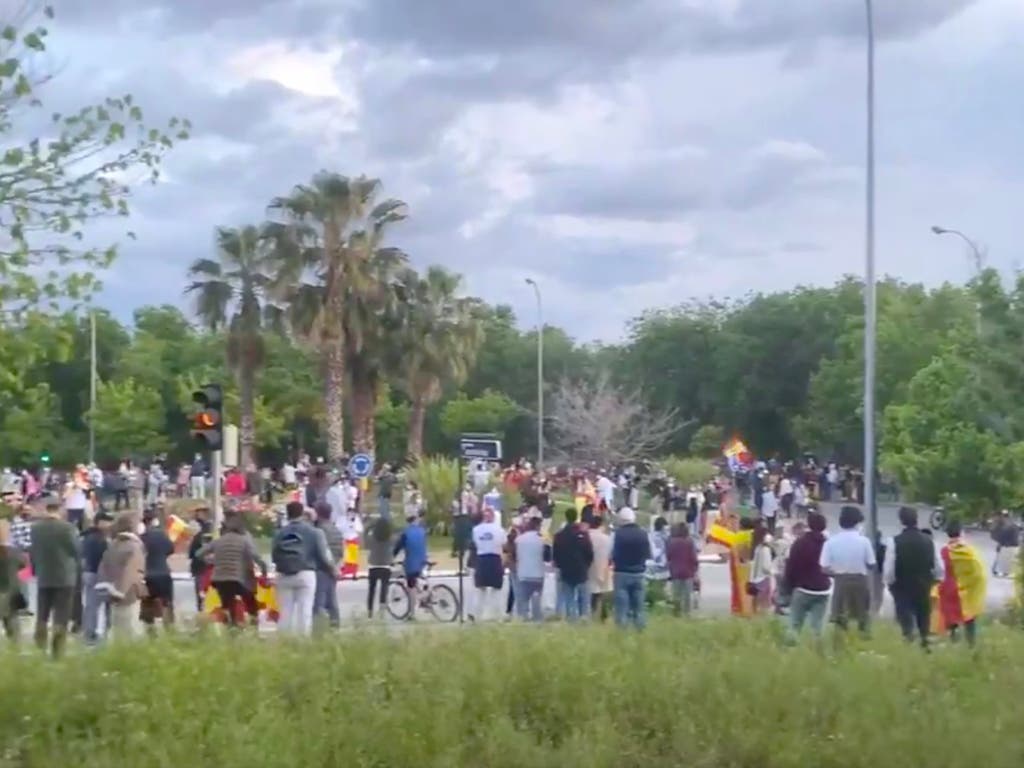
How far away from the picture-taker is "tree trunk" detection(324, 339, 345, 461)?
57062 millimetres

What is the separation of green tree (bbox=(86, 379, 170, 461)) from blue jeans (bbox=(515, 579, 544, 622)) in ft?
161

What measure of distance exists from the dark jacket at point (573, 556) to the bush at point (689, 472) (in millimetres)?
35535

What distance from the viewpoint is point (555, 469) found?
69.5 m

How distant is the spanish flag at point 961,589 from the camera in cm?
1766

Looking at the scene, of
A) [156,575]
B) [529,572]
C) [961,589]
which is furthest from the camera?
[529,572]

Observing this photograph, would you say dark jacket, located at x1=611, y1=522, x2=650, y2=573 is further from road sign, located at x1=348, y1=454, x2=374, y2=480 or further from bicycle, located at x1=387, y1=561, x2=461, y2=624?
road sign, located at x1=348, y1=454, x2=374, y2=480

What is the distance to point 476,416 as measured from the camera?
78.6 m

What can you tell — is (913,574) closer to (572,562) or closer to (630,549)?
(630,549)

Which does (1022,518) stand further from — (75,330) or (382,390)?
(382,390)

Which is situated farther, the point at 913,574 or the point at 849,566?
the point at 913,574

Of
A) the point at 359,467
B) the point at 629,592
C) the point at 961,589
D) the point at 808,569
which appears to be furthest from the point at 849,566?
the point at 359,467

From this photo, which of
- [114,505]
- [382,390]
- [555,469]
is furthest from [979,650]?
[555,469]

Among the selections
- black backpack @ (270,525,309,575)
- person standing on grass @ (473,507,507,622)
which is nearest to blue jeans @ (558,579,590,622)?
person standing on grass @ (473,507,507,622)

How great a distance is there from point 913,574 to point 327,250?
4116cm
